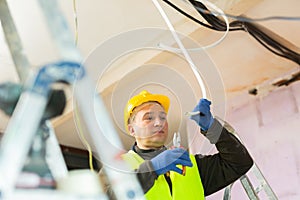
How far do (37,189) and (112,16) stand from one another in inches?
43.6

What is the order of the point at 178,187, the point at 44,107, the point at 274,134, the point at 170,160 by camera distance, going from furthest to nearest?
the point at 274,134 → the point at 178,187 → the point at 170,160 → the point at 44,107

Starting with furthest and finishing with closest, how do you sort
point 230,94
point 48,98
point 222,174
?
point 230,94 < point 222,174 < point 48,98

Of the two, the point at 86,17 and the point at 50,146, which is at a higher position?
the point at 86,17

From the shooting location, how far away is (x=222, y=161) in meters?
1.53

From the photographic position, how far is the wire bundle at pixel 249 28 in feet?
5.55

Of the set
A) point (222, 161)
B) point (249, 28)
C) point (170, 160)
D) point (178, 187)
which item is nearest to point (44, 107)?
point (170, 160)

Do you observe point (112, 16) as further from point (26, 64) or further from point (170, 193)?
point (26, 64)

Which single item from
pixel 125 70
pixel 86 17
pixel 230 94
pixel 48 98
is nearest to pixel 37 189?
pixel 48 98

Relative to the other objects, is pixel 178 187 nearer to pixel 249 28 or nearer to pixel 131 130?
pixel 131 130

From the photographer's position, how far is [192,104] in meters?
1.43

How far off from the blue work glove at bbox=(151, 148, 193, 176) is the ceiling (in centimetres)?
19

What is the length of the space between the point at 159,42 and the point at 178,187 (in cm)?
64

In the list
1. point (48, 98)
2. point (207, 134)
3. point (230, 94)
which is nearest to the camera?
point (48, 98)

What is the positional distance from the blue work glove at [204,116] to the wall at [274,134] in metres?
0.89
